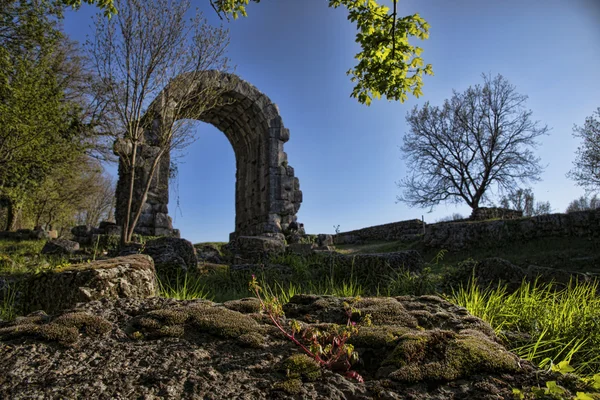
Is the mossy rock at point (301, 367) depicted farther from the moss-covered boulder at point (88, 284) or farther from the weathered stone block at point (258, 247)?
the weathered stone block at point (258, 247)

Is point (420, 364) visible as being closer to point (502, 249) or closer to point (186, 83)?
point (186, 83)

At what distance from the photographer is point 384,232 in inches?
801

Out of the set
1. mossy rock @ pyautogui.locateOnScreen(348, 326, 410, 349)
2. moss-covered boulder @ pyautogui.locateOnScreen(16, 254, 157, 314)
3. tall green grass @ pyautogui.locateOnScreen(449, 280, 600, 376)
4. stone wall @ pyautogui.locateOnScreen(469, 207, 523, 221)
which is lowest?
tall green grass @ pyautogui.locateOnScreen(449, 280, 600, 376)

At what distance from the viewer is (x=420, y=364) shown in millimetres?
1645

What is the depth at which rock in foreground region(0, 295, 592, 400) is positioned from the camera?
146cm

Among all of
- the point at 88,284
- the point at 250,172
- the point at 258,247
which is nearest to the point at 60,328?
the point at 88,284

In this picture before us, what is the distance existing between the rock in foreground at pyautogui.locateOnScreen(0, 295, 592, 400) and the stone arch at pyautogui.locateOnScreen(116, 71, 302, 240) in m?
11.7

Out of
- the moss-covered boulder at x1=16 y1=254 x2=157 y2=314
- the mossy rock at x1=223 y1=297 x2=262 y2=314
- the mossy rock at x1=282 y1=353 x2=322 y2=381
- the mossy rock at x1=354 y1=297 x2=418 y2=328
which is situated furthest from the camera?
the moss-covered boulder at x1=16 y1=254 x2=157 y2=314

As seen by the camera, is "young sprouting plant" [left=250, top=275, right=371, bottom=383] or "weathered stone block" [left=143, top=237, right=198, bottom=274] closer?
"young sprouting plant" [left=250, top=275, right=371, bottom=383]

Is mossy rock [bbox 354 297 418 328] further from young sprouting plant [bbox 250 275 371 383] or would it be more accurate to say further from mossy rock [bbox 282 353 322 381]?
mossy rock [bbox 282 353 322 381]

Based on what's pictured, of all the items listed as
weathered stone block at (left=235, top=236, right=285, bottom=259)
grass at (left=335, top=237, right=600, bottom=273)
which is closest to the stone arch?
weathered stone block at (left=235, top=236, right=285, bottom=259)

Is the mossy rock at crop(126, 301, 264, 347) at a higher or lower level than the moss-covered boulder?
lower

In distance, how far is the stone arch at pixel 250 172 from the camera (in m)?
13.3

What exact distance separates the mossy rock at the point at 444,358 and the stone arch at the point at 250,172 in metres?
12.3
